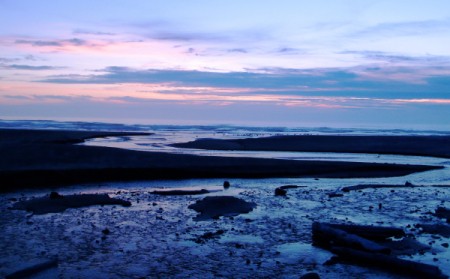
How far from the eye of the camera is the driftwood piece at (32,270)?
10555 millimetres

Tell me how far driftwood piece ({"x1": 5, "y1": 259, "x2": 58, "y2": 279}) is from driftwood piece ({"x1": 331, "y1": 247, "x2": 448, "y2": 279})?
7453mm

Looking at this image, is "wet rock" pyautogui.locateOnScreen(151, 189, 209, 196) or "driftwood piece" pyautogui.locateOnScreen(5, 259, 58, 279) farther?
"wet rock" pyautogui.locateOnScreen(151, 189, 209, 196)

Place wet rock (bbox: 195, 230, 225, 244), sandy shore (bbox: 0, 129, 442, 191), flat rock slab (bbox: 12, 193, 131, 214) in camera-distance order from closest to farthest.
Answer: wet rock (bbox: 195, 230, 225, 244), flat rock slab (bbox: 12, 193, 131, 214), sandy shore (bbox: 0, 129, 442, 191)

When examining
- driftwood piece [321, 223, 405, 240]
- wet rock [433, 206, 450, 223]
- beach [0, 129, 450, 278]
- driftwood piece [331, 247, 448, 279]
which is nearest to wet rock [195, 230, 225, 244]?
beach [0, 129, 450, 278]

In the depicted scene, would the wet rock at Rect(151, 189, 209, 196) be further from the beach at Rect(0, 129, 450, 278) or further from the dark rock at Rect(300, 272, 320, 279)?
the dark rock at Rect(300, 272, 320, 279)

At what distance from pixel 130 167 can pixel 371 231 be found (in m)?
19.5

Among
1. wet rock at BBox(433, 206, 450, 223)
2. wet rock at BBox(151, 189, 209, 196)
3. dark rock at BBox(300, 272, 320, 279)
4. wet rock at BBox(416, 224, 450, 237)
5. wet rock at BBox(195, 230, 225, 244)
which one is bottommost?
wet rock at BBox(195, 230, 225, 244)

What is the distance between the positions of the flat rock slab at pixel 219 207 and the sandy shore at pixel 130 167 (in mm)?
10269

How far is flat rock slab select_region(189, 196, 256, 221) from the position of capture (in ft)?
60.2

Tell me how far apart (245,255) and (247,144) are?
4553cm

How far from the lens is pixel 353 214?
18609 mm

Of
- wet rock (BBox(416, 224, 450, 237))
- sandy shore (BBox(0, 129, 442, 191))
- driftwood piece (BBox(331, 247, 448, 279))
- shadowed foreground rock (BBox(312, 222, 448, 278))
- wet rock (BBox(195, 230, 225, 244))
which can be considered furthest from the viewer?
sandy shore (BBox(0, 129, 442, 191))

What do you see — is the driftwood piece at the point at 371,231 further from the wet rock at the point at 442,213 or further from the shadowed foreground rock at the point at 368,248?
the wet rock at the point at 442,213

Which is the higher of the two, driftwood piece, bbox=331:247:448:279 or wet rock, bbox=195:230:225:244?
driftwood piece, bbox=331:247:448:279
